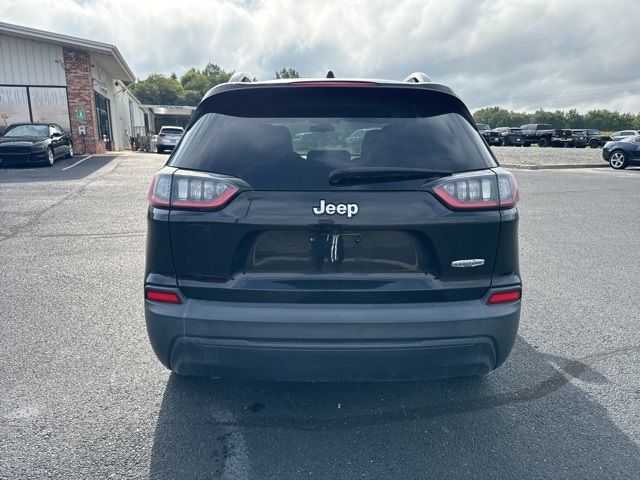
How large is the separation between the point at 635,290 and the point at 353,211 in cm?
403

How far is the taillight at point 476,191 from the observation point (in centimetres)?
220

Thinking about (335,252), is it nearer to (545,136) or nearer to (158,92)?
(545,136)

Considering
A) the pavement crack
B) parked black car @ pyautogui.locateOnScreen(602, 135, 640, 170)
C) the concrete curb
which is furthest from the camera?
the concrete curb

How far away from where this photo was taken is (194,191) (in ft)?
7.21

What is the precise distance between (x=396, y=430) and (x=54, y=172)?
15.6 meters

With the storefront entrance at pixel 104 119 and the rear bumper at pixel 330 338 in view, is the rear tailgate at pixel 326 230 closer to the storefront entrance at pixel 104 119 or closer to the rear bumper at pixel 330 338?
the rear bumper at pixel 330 338

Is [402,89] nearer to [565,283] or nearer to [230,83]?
[230,83]

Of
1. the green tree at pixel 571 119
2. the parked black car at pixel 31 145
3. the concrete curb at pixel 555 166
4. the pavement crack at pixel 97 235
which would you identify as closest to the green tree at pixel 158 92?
the green tree at pixel 571 119

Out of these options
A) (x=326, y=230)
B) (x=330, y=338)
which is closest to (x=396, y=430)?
(x=330, y=338)

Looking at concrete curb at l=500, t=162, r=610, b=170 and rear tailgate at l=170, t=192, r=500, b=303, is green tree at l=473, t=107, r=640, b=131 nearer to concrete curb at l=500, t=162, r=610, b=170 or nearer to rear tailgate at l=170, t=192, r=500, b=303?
concrete curb at l=500, t=162, r=610, b=170

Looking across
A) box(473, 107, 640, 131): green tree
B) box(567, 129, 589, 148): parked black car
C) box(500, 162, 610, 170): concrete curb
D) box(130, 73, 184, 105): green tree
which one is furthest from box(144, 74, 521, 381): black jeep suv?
box(130, 73, 184, 105): green tree

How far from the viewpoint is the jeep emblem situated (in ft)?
7.01

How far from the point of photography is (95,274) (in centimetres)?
515

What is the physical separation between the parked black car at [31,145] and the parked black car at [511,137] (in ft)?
118
